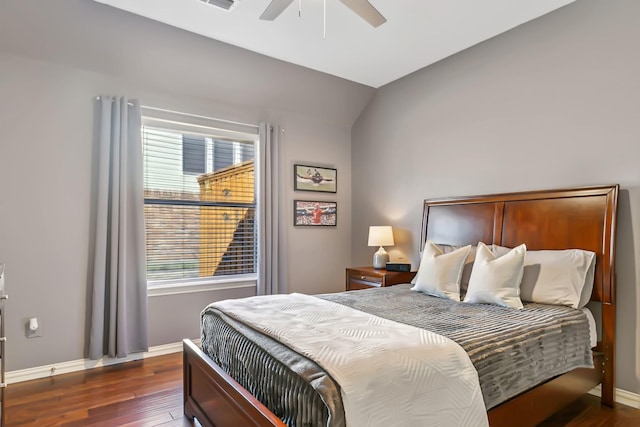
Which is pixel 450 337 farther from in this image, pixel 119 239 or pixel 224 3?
pixel 119 239

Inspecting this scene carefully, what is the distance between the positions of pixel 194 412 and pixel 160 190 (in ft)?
7.15

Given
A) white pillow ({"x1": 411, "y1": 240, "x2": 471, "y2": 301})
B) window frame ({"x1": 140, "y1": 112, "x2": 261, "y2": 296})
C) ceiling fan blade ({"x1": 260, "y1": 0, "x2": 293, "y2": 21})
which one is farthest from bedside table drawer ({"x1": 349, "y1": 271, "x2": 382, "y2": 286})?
ceiling fan blade ({"x1": 260, "y1": 0, "x2": 293, "y2": 21})

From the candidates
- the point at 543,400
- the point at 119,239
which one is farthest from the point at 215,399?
the point at 119,239

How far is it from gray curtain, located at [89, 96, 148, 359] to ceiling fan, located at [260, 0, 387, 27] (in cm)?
179

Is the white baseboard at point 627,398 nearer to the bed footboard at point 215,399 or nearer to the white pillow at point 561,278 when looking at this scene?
the white pillow at point 561,278

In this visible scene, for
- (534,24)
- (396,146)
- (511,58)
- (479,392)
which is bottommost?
(479,392)

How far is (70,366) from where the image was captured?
10.0 feet

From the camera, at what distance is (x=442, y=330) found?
186 centimetres

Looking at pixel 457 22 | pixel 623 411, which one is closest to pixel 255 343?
pixel 623 411

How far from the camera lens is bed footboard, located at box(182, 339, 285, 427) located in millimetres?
1532

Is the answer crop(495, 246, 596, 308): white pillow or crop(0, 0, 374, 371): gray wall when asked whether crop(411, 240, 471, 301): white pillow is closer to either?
crop(495, 246, 596, 308): white pillow

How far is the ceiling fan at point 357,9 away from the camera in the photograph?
6.68 feet

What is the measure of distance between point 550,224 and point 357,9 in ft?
6.93

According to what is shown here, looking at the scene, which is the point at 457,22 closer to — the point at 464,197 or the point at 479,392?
the point at 464,197
